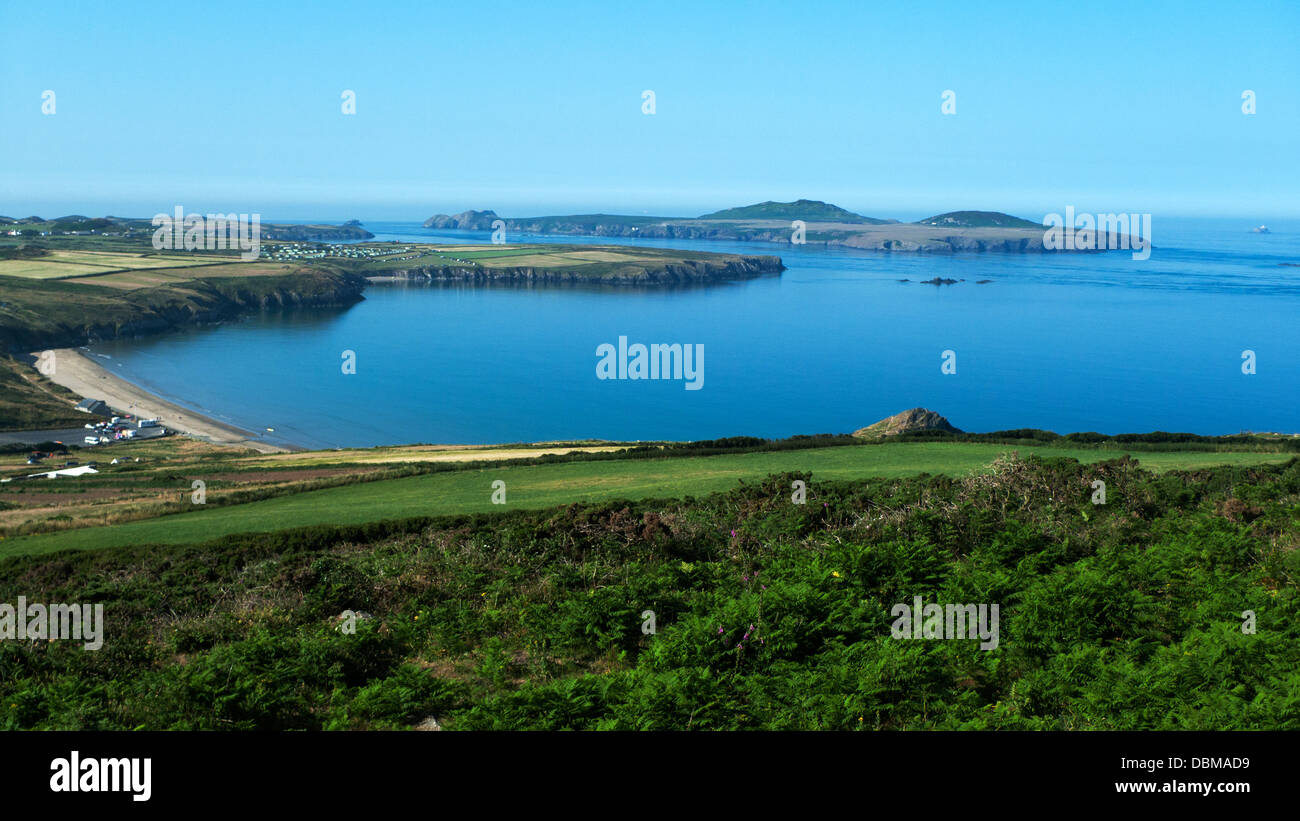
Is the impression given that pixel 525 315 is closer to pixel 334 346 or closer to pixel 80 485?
pixel 334 346

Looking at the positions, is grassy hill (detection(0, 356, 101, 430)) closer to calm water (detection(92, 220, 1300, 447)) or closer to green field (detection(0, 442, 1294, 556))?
calm water (detection(92, 220, 1300, 447))

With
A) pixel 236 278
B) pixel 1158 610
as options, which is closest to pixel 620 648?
pixel 1158 610

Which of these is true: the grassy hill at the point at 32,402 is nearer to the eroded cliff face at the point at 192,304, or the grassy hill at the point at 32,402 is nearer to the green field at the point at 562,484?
the eroded cliff face at the point at 192,304

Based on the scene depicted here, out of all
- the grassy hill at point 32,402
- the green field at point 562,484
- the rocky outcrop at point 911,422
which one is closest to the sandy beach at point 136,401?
the grassy hill at point 32,402

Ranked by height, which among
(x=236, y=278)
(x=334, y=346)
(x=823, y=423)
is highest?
(x=236, y=278)

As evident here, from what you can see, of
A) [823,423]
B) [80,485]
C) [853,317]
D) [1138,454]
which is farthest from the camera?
[853,317]
